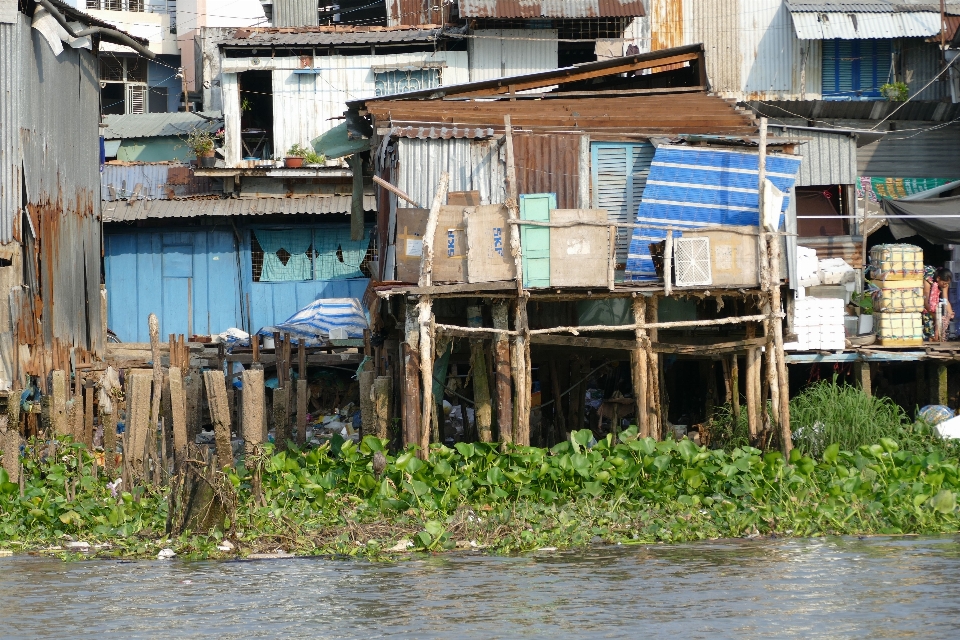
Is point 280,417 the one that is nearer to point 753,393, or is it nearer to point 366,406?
point 366,406

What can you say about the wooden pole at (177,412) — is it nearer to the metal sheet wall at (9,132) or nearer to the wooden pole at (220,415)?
the wooden pole at (220,415)

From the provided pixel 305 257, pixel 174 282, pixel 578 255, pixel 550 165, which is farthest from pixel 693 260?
pixel 174 282

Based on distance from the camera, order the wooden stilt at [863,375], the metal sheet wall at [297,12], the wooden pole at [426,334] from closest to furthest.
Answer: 1. the wooden pole at [426,334]
2. the wooden stilt at [863,375]
3. the metal sheet wall at [297,12]

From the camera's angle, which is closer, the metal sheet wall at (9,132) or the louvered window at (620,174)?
the louvered window at (620,174)

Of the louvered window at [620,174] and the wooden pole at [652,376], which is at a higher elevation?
the louvered window at [620,174]

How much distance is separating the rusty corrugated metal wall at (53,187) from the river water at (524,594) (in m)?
5.84

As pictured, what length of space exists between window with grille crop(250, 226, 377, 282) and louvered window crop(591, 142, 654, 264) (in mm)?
11240

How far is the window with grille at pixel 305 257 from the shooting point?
26.8 m

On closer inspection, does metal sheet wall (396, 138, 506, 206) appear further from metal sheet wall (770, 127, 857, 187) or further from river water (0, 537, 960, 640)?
metal sheet wall (770, 127, 857, 187)

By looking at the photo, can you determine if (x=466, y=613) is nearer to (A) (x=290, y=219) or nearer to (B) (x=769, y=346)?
(B) (x=769, y=346)

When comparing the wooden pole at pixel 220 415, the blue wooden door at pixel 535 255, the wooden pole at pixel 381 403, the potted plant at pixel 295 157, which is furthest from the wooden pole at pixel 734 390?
the potted plant at pixel 295 157

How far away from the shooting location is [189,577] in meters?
11.9

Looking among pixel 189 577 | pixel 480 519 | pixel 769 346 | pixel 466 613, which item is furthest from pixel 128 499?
pixel 769 346

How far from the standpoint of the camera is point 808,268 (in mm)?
18031
